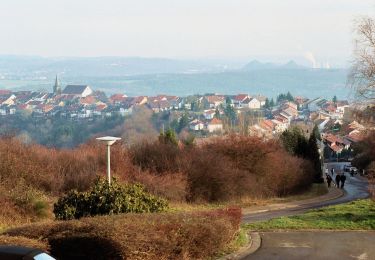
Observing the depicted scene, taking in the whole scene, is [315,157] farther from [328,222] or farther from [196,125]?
[196,125]

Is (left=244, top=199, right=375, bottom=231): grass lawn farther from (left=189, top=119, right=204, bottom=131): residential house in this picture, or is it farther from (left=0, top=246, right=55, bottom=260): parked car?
(left=189, top=119, right=204, bottom=131): residential house

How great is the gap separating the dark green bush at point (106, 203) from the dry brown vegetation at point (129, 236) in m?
1.54

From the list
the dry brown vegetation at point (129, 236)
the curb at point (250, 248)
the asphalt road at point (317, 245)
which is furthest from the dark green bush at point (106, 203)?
the asphalt road at point (317, 245)

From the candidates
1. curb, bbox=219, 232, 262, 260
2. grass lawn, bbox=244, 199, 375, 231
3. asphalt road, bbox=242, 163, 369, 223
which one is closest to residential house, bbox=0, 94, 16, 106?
asphalt road, bbox=242, 163, 369, 223

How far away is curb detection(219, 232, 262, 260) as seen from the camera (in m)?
10.3

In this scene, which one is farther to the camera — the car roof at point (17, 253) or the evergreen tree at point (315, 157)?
the evergreen tree at point (315, 157)

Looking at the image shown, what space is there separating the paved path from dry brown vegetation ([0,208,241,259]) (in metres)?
1.38

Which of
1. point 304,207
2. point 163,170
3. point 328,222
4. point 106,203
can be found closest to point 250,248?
point 106,203

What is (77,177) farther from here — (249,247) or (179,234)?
(179,234)

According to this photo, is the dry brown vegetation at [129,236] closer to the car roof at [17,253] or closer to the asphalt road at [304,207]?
the car roof at [17,253]

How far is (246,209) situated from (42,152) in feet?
30.6

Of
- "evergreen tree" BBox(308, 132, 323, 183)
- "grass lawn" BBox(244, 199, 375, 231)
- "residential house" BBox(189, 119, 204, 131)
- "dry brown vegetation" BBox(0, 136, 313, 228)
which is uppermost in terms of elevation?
"grass lawn" BBox(244, 199, 375, 231)

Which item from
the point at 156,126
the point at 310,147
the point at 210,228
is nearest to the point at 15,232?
the point at 210,228

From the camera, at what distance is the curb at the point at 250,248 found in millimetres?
10252
